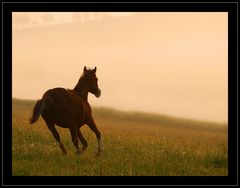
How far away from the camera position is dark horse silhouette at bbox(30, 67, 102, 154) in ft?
54.3

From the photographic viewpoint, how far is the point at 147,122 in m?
30.3

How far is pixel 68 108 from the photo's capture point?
16.7 m

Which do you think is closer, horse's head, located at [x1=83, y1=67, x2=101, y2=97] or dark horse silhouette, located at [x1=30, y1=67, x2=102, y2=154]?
dark horse silhouette, located at [x1=30, y1=67, x2=102, y2=154]

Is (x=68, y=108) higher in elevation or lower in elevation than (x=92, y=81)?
lower

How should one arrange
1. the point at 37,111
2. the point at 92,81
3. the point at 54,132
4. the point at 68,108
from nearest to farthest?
the point at 37,111 < the point at 68,108 < the point at 54,132 < the point at 92,81

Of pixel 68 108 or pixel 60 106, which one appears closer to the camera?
pixel 60 106

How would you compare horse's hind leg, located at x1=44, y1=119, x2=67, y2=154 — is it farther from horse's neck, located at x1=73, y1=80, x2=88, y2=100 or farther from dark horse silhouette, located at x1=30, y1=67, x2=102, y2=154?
horse's neck, located at x1=73, y1=80, x2=88, y2=100

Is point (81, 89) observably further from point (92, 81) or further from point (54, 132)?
point (54, 132)

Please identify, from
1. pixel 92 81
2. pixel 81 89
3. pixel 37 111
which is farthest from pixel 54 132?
pixel 92 81

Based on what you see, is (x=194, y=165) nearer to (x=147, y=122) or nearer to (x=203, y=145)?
(x=203, y=145)

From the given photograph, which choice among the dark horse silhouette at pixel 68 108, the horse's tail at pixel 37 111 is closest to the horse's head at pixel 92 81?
the dark horse silhouette at pixel 68 108

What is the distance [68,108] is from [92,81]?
4.47ft

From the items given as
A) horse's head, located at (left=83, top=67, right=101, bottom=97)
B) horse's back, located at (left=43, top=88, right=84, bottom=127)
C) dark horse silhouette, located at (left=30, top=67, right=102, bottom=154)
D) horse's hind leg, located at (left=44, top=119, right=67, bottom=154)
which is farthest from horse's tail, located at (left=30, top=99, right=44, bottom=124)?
horse's head, located at (left=83, top=67, right=101, bottom=97)
